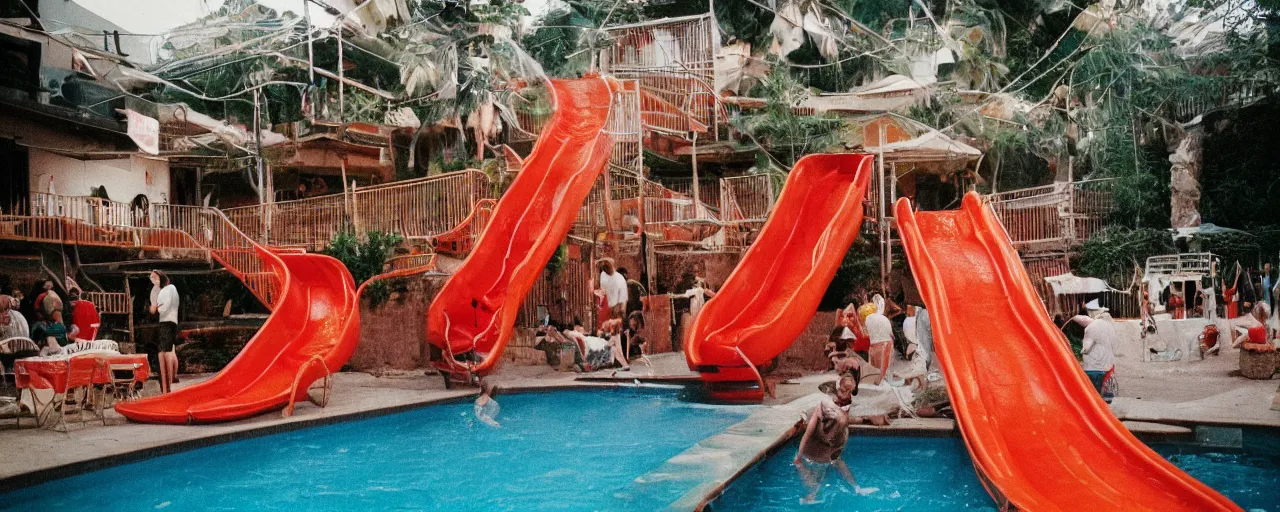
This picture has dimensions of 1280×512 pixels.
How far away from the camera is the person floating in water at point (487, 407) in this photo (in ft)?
18.2

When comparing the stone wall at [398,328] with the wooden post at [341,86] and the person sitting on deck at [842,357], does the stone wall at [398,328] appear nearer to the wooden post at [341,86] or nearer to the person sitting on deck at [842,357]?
the wooden post at [341,86]

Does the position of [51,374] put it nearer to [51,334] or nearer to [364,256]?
[51,334]

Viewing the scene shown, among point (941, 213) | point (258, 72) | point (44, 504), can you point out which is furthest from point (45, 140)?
point (941, 213)

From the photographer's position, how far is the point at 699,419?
208 inches

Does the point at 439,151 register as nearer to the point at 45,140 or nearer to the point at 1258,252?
the point at 45,140

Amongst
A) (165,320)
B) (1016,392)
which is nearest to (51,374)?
(165,320)

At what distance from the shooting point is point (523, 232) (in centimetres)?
624

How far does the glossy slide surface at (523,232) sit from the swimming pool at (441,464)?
462 mm

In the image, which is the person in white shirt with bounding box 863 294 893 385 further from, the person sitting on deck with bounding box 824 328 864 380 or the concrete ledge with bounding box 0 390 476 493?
the concrete ledge with bounding box 0 390 476 493

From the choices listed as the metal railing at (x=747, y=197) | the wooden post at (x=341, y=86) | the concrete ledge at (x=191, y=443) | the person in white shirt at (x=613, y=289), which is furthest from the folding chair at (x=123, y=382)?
the metal railing at (x=747, y=197)

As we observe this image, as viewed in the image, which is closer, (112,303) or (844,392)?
(844,392)

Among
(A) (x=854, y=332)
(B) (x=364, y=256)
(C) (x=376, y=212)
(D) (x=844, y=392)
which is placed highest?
(C) (x=376, y=212)

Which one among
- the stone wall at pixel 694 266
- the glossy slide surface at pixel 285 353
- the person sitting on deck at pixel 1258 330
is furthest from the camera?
the stone wall at pixel 694 266

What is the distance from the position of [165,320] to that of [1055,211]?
5.37 m
